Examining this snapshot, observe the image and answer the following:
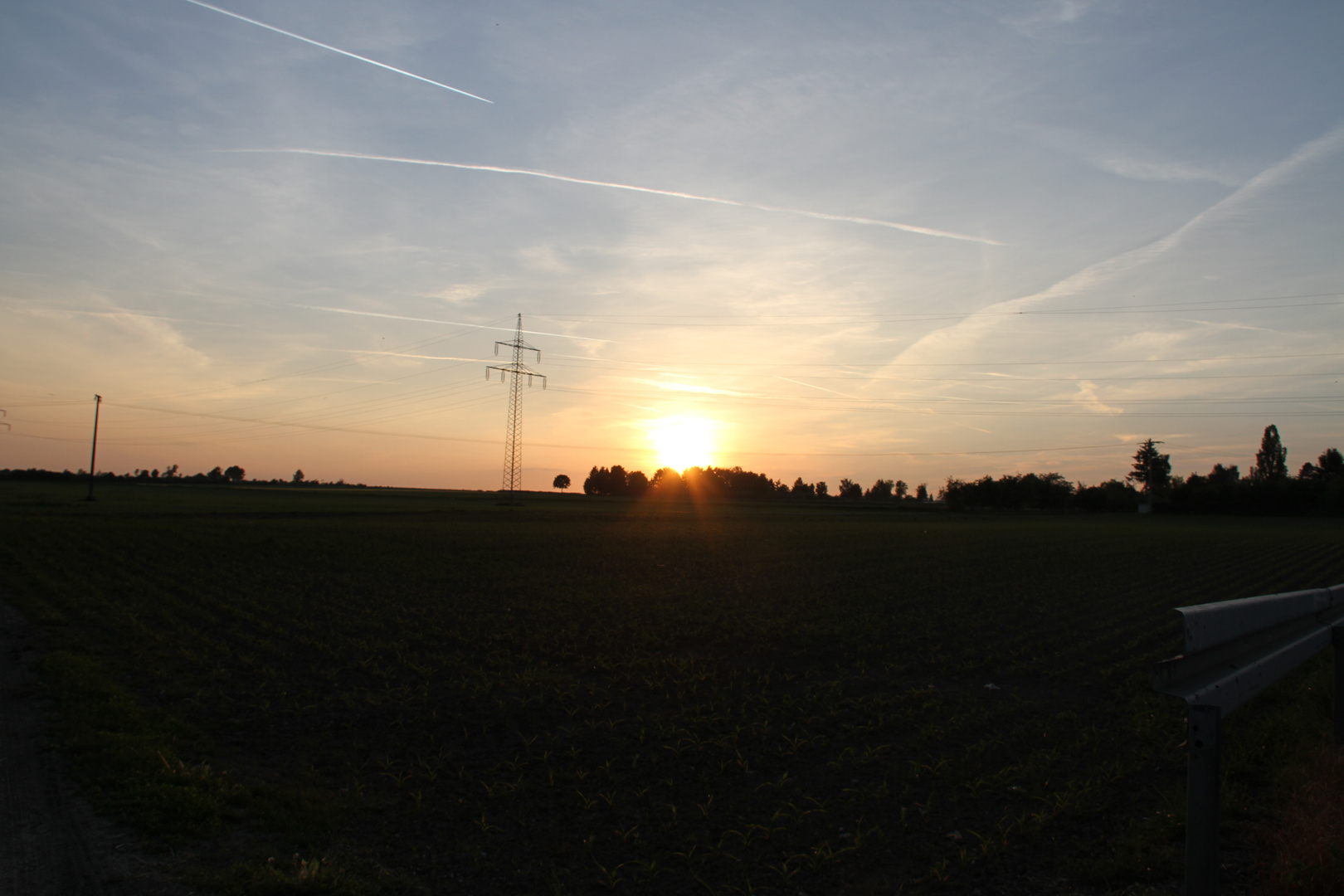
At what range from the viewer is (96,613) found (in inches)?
555

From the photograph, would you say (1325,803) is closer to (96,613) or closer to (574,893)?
(574,893)

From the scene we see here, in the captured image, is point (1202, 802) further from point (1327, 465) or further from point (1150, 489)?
point (1327, 465)

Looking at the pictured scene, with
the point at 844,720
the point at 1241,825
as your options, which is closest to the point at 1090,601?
the point at 844,720

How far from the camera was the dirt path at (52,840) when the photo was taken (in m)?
4.65

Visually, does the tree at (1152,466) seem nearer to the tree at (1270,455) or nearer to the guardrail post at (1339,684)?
the tree at (1270,455)

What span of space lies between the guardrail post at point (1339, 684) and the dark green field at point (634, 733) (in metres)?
0.75

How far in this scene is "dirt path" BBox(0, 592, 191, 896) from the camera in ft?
15.3

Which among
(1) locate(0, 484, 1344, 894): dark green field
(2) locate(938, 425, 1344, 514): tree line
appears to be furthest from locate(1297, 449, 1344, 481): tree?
(1) locate(0, 484, 1344, 894): dark green field

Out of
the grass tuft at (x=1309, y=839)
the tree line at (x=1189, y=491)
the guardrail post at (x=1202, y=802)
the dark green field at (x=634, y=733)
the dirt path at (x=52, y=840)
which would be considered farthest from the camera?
the tree line at (x=1189, y=491)

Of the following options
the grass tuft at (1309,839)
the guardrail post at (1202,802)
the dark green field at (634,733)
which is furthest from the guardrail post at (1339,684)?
Answer: the guardrail post at (1202,802)

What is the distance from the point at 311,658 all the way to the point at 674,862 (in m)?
8.16

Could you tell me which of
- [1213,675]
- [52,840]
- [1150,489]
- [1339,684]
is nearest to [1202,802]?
[1213,675]

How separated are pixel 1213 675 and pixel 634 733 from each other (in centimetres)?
565

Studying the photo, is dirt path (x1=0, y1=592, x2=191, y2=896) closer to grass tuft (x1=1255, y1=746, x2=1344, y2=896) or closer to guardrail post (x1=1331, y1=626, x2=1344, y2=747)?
grass tuft (x1=1255, y1=746, x2=1344, y2=896)
